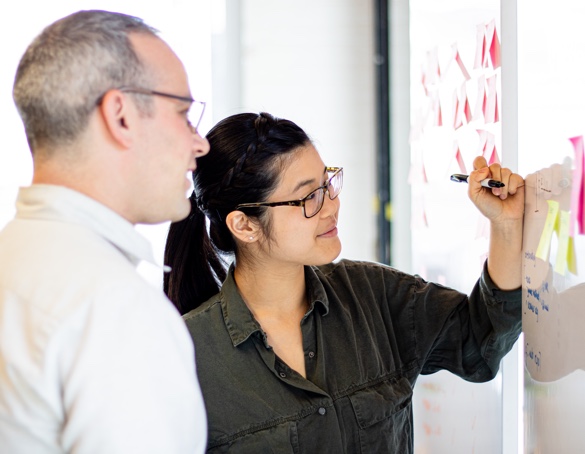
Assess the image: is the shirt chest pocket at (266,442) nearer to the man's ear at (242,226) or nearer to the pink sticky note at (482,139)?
the man's ear at (242,226)

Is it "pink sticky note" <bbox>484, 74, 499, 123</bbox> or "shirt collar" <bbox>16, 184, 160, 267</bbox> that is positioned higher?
"pink sticky note" <bbox>484, 74, 499, 123</bbox>

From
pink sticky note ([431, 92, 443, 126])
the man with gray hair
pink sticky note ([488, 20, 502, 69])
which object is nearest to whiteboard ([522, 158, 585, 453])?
pink sticky note ([488, 20, 502, 69])

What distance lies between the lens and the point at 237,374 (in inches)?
56.2

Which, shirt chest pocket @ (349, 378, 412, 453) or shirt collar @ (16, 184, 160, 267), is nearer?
shirt collar @ (16, 184, 160, 267)

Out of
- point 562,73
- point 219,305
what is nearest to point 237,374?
point 219,305

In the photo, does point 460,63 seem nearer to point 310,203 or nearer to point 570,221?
point 310,203

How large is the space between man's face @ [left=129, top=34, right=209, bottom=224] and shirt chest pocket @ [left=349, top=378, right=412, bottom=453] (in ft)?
2.04

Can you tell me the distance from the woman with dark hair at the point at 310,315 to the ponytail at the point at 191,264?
48 mm

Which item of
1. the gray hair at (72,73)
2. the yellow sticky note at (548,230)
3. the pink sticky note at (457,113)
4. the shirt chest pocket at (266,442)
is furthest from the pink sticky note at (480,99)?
the gray hair at (72,73)

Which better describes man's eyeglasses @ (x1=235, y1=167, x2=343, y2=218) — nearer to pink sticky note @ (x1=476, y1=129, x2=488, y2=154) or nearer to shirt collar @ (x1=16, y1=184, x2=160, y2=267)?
pink sticky note @ (x1=476, y1=129, x2=488, y2=154)

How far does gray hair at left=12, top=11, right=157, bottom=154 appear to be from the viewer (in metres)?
0.90

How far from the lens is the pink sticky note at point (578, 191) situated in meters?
1.10

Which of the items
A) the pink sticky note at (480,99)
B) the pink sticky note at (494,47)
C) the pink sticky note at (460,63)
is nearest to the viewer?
the pink sticky note at (494,47)

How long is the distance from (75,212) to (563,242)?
732mm
